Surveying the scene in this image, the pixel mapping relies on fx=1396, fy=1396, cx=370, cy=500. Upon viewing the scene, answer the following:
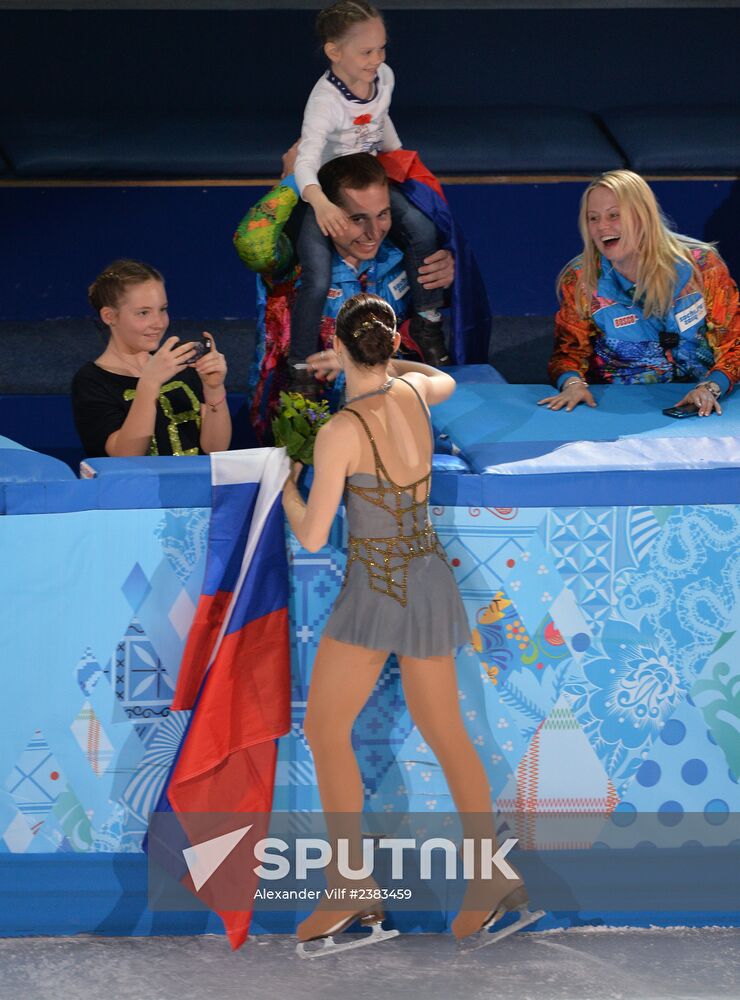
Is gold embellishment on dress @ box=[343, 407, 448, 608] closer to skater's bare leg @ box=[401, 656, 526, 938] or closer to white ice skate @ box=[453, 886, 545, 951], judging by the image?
skater's bare leg @ box=[401, 656, 526, 938]

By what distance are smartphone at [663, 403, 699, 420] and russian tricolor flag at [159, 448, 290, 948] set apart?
928 mm

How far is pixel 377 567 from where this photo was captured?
2.28 meters

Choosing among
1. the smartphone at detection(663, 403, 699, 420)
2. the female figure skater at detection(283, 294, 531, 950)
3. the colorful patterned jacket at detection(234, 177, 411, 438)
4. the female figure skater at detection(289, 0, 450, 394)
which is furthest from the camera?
the colorful patterned jacket at detection(234, 177, 411, 438)

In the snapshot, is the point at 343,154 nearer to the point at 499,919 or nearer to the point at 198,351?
the point at 198,351

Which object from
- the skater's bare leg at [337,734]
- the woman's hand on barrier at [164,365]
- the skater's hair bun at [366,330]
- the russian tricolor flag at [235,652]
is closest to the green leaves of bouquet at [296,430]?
the russian tricolor flag at [235,652]

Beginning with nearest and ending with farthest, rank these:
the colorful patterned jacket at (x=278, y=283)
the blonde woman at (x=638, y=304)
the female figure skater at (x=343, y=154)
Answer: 1. the blonde woman at (x=638, y=304)
2. the female figure skater at (x=343, y=154)
3. the colorful patterned jacket at (x=278, y=283)

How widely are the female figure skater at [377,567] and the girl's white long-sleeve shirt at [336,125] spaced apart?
1138mm

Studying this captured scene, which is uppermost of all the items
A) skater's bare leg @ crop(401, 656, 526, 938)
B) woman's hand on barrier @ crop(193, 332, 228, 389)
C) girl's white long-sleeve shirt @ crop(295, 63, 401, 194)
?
girl's white long-sleeve shirt @ crop(295, 63, 401, 194)

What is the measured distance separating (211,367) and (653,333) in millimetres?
1074

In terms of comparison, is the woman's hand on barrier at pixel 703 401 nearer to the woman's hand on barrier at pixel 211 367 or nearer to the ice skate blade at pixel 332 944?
the woman's hand on barrier at pixel 211 367

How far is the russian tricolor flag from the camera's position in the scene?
7.59 feet

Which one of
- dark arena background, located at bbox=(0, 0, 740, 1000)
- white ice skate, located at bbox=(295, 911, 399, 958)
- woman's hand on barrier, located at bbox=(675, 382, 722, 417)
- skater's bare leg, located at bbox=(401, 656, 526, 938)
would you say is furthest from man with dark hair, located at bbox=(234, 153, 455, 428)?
white ice skate, located at bbox=(295, 911, 399, 958)

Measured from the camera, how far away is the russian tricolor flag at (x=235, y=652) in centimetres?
231

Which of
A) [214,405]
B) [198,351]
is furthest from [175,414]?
[198,351]
